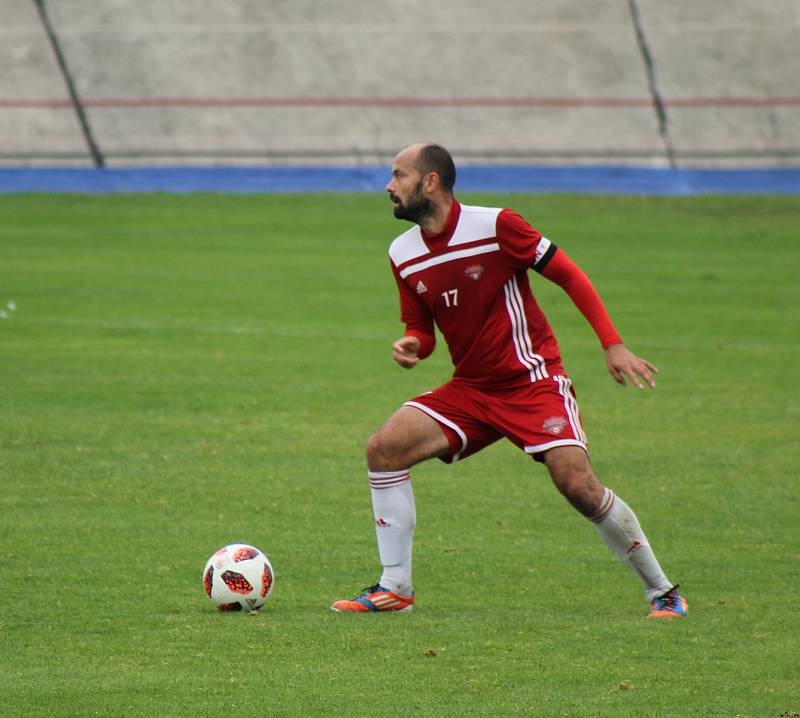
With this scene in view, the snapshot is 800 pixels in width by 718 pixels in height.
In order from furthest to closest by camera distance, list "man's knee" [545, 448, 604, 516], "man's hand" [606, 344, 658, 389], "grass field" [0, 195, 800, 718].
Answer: "man's knee" [545, 448, 604, 516], "man's hand" [606, 344, 658, 389], "grass field" [0, 195, 800, 718]

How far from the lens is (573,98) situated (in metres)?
34.0

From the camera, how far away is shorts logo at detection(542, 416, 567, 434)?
23.6 feet

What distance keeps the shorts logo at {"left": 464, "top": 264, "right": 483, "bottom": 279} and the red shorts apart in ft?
1.84

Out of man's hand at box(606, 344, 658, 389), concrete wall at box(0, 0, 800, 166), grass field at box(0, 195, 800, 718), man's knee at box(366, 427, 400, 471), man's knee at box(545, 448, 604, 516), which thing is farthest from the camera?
concrete wall at box(0, 0, 800, 166)

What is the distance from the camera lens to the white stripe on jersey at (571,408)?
23.8ft

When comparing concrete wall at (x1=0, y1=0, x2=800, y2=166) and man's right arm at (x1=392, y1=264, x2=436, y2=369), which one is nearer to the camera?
man's right arm at (x1=392, y1=264, x2=436, y2=369)

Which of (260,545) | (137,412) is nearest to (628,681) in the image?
(260,545)

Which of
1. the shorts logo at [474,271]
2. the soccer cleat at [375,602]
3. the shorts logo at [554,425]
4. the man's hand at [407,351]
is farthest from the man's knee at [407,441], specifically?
the shorts logo at [474,271]

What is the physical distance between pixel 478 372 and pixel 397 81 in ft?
90.4

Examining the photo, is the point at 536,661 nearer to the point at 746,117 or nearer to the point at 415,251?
the point at 415,251

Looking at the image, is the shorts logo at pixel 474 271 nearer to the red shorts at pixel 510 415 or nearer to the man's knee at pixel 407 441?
the red shorts at pixel 510 415

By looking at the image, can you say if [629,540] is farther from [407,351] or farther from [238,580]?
[238,580]

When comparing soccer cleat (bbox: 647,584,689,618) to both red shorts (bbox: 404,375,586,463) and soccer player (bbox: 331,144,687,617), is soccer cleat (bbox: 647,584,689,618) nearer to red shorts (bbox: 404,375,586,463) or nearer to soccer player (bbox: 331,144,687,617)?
soccer player (bbox: 331,144,687,617)

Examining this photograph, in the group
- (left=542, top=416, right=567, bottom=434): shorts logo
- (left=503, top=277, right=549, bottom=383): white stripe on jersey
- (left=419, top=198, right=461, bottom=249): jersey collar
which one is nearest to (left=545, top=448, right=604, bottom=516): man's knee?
(left=542, top=416, right=567, bottom=434): shorts logo
